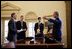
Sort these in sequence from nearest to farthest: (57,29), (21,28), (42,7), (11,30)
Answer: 1. (11,30)
2. (57,29)
3. (21,28)
4. (42,7)

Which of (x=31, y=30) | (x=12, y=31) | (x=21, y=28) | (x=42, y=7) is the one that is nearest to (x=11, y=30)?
(x=12, y=31)

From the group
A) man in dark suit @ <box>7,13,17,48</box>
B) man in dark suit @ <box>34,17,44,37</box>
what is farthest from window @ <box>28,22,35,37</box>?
man in dark suit @ <box>7,13,17,48</box>

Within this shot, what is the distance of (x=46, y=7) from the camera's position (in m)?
4.64

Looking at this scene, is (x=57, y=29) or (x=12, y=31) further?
(x=57, y=29)

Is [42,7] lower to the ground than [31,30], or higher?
higher

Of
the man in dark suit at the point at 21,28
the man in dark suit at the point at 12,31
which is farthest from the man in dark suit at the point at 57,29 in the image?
the man in dark suit at the point at 12,31

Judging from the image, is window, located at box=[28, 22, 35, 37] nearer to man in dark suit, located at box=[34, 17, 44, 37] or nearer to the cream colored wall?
man in dark suit, located at box=[34, 17, 44, 37]

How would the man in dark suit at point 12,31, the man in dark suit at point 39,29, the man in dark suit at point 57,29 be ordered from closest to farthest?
the man in dark suit at point 12,31, the man in dark suit at point 57,29, the man in dark suit at point 39,29

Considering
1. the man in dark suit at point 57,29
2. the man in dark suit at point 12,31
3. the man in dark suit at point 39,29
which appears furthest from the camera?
the man in dark suit at point 39,29

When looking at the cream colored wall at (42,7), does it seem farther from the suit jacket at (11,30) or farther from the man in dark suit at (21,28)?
the suit jacket at (11,30)

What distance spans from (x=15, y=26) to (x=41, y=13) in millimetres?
664

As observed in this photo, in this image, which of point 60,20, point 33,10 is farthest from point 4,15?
point 60,20

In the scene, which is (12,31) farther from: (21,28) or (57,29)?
(57,29)

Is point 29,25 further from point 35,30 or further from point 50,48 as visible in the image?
point 50,48
